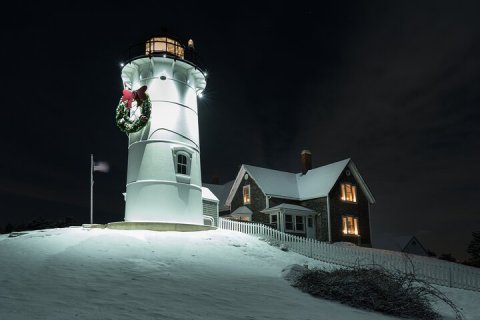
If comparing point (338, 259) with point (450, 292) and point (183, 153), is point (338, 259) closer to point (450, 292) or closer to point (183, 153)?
point (450, 292)

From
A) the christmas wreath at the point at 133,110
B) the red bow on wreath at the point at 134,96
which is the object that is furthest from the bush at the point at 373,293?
the red bow on wreath at the point at 134,96

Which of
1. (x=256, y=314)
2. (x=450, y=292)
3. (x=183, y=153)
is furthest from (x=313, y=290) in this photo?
(x=183, y=153)

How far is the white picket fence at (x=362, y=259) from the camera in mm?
17469

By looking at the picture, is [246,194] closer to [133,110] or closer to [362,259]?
[133,110]

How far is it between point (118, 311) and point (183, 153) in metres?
16.2

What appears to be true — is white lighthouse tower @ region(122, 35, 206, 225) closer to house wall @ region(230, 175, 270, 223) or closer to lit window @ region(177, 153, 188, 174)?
lit window @ region(177, 153, 188, 174)

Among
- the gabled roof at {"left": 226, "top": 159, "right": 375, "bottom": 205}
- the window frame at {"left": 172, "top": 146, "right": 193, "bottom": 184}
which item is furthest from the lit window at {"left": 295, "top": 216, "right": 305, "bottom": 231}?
the window frame at {"left": 172, "top": 146, "right": 193, "bottom": 184}

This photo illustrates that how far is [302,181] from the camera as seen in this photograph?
3478cm

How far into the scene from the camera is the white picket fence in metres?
17.5

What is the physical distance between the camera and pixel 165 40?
23.6 metres

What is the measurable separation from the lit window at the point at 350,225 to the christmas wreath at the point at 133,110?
58.8 feet

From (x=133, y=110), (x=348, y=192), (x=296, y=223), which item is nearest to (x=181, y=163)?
(x=133, y=110)

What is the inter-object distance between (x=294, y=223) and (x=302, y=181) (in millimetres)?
4969

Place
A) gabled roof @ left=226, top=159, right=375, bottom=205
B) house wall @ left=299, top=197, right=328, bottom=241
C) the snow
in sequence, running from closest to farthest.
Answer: the snow < house wall @ left=299, top=197, right=328, bottom=241 < gabled roof @ left=226, top=159, right=375, bottom=205
